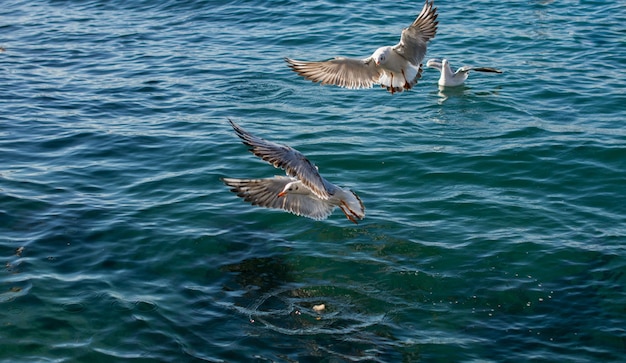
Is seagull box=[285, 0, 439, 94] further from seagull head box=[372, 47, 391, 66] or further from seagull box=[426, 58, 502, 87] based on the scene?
seagull box=[426, 58, 502, 87]

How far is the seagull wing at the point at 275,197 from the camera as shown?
9.79 m

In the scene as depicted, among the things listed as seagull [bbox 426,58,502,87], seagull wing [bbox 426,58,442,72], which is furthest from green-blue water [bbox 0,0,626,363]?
seagull wing [bbox 426,58,442,72]

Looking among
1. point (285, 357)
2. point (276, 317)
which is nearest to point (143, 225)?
point (276, 317)

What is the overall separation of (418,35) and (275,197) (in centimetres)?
276

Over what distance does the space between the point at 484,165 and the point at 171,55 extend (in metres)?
8.49

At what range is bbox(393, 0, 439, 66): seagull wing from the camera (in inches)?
409

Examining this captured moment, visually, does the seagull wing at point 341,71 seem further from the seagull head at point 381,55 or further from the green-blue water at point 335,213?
the green-blue water at point 335,213

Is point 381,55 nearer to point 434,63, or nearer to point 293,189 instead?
point 293,189

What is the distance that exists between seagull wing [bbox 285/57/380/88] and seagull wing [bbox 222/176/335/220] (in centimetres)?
174

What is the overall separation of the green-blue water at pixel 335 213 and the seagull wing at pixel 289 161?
1283 millimetres

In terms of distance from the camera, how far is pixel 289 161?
8.64m

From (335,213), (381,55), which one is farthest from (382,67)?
(335,213)

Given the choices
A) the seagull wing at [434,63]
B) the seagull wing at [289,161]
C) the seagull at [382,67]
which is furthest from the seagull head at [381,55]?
the seagull wing at [434,63]

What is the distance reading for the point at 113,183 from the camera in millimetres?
12242
